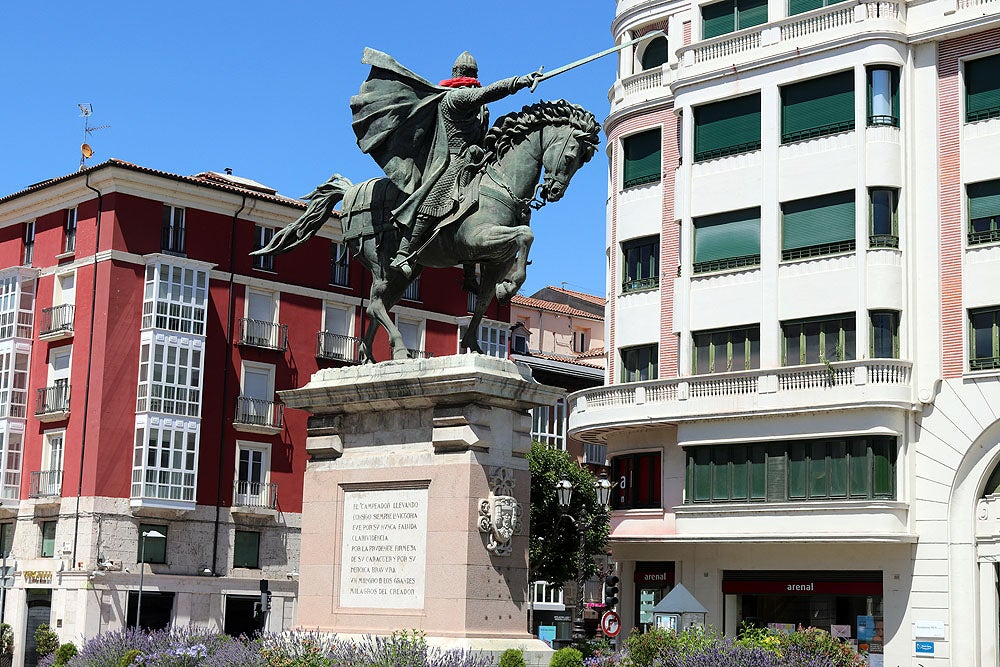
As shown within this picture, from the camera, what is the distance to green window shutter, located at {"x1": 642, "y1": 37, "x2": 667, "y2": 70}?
50062mm

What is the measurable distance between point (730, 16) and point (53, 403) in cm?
3046

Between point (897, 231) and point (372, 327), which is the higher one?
point (897, 231)

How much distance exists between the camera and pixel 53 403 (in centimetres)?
5769

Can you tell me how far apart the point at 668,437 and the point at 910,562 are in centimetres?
886

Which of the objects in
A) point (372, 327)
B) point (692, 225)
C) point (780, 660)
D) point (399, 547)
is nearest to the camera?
point (780, 660)

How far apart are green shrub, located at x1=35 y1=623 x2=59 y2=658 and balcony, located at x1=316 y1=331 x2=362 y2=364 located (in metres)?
16.3

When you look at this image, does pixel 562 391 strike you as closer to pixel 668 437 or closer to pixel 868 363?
pixel 868 363

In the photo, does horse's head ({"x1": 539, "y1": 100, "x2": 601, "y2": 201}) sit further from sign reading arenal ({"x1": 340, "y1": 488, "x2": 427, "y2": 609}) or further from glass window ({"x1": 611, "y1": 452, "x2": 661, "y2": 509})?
glass window ({"x1": 611, "y1": 452, "x2": 661, "y2": 509})

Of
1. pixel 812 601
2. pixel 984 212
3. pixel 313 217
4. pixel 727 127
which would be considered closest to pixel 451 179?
pixel 313 217

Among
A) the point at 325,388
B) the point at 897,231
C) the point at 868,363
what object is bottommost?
the point at 325,388

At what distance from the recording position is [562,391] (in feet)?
65.7

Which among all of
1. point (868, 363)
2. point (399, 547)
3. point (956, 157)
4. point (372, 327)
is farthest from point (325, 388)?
point (956, 157)

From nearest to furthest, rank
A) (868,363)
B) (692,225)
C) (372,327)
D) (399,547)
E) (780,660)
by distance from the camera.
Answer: (780,660) < (399,547) < (372,327) < (868,363) < (692,225)

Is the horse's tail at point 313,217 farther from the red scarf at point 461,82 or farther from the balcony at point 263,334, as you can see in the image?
the balcony at point 263,334
